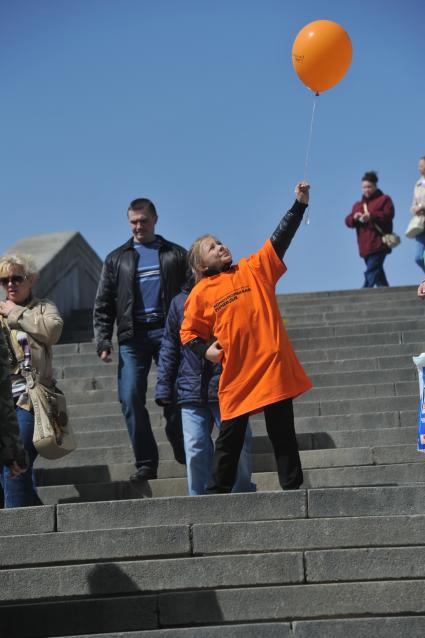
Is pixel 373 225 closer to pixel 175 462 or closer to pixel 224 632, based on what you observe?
pixel 175 462

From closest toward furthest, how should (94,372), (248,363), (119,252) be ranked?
(248,363) < (119,252) < (94,372)

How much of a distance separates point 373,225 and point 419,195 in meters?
1.24

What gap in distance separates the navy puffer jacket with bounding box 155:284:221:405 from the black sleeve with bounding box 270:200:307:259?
2.83ft

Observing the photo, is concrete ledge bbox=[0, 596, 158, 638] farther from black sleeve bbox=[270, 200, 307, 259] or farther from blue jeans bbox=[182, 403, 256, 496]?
black sleeve bbox=[270, 200, 307, 259]

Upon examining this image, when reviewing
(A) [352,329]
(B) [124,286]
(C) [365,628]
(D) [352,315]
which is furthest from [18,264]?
(D) [352,315]

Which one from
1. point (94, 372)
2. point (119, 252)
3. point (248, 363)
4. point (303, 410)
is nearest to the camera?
Result: point (248, 363)

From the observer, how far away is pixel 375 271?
15.7 m

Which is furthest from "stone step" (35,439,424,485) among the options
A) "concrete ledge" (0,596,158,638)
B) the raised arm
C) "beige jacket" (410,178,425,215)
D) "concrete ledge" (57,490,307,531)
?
"beige jacket" (410,178,425,215)

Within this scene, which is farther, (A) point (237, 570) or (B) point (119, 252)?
(B) point (119, 252)

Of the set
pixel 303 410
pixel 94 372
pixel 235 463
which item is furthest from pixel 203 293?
pixel 94 372

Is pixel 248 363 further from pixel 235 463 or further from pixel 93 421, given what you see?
pixel 93 421

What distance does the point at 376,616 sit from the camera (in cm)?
603

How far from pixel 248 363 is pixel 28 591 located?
1724mm

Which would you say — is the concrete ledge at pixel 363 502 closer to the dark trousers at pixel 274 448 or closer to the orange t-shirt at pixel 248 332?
the dark trousers at pixel 274 448
